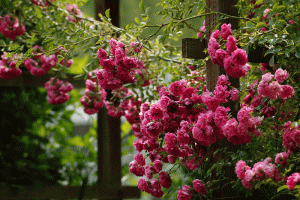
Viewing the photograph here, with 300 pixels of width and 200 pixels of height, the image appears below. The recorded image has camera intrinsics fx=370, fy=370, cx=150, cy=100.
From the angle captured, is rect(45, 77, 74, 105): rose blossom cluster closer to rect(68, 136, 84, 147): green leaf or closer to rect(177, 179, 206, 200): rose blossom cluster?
rect(177, 179, 206, 200): rose blossom cluster

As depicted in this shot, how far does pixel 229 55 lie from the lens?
3.88 feet

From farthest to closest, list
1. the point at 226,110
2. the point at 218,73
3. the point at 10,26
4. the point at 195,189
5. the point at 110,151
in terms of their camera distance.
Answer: the point at 110,151, the point at 10,26, the point at 218,73, the point at 195,189, the point at 226,110

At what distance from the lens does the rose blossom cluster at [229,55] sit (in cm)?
114

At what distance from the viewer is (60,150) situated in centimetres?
338

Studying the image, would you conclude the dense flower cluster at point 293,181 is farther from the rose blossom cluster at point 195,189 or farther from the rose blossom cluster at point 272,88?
the rose blossom cluster at point 195,189

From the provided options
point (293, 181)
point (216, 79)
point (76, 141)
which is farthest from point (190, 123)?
point (76, 141)

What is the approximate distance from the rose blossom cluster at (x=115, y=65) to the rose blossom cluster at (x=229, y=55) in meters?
0.32

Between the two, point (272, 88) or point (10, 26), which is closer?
point (272, 88)

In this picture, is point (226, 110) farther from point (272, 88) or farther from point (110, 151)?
point (110, 151)

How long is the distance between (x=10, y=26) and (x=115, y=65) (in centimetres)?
99

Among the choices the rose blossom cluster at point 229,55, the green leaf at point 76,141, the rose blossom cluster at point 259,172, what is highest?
the rose blossom cluster at point 229,55

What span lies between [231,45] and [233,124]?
25 cm

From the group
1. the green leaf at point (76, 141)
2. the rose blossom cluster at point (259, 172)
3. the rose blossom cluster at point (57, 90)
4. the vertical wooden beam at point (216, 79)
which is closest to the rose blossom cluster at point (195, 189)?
the vertical wooden beam at point (216, 79)

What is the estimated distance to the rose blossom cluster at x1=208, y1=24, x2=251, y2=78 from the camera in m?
1.14
